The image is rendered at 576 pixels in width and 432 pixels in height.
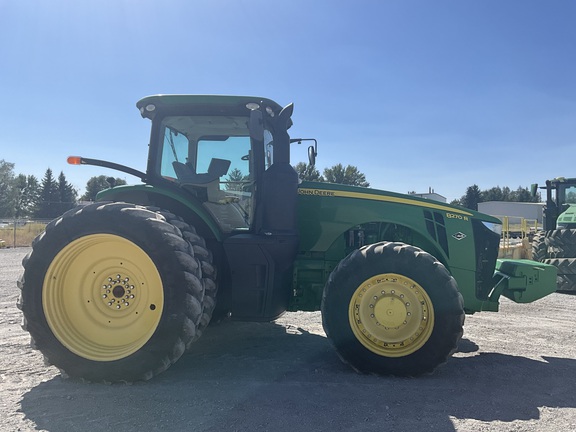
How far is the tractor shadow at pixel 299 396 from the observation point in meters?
3.02

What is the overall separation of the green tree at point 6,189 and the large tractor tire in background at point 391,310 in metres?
68.9

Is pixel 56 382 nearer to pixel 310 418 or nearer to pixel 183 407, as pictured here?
pixel 183 407

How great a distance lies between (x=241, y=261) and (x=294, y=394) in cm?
135

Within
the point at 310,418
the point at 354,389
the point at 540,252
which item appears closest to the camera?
the point at 310,418

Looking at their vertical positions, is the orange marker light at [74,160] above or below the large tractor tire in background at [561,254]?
above

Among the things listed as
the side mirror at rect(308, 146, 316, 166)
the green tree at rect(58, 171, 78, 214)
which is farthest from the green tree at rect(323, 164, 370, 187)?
the side mirror at rect(308, 146, 316, 166)

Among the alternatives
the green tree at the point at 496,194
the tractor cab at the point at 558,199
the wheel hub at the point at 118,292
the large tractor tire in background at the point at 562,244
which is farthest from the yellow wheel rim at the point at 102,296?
the green tree at the point at 496,194

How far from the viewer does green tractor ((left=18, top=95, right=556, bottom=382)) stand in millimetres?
3729

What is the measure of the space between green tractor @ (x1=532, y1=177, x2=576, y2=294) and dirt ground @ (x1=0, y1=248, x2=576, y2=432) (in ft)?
17.8

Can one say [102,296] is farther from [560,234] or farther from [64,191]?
[64,191]

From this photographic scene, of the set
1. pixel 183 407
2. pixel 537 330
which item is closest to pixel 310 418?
pixel 183 407

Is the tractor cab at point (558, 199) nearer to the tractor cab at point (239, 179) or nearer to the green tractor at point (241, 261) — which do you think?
the green tractor at point (241, 261)

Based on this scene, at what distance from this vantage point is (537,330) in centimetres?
589

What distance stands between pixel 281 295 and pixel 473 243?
6.85 ft
